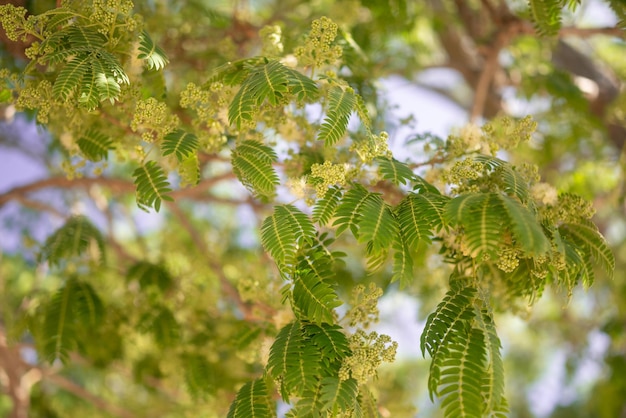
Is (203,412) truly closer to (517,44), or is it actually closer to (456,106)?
(517,44)

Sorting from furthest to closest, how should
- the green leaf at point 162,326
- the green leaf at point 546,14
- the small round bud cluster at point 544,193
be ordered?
the green leaf at point 162,326 < the green leaf at point 546,14 < the small round bud cluster at point 544,193

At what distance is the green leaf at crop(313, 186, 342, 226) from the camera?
223 centimetres

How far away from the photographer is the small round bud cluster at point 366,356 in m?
2.17

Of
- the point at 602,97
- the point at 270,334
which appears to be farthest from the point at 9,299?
the point at 602,97

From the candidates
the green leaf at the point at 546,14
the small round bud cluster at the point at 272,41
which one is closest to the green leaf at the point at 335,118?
the small round bud cluster at the point at 272,41

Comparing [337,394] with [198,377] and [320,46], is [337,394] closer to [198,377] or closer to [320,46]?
[320,46]

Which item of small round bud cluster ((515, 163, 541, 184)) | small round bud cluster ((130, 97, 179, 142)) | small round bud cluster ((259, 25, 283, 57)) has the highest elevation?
small round bud cluster ((259, 25, 283, 57))

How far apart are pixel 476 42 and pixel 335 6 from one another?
3.66ft

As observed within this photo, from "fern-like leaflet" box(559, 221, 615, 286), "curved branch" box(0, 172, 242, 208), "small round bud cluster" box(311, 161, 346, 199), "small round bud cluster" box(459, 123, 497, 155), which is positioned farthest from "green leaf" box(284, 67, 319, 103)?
"curved branch" box(0, 172, 242, 208)

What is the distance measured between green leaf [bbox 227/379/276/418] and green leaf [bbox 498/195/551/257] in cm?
106

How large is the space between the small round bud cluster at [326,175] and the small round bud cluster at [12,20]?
121cm

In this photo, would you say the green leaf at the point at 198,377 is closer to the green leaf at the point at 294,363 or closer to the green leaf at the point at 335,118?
the green leaf at the point at 294,363

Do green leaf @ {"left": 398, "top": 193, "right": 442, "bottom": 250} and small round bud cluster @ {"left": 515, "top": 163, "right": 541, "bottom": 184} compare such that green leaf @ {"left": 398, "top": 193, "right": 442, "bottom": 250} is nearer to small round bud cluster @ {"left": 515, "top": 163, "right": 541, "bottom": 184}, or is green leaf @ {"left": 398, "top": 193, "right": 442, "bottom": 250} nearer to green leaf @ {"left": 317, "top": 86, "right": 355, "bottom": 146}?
green leaf @ {"left": 317, "top": 86, "right": 355, "bottom": 146}

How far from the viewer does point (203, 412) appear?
374 centimetres
